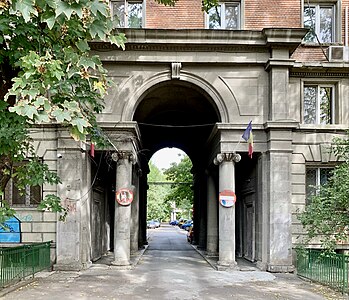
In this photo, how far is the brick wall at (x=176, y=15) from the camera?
17.8 metres

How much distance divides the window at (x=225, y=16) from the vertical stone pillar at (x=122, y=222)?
623 centimetres

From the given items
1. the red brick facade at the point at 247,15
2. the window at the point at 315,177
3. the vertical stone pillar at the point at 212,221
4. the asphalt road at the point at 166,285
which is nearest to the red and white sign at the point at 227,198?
the asphalt road at the point at 166,285

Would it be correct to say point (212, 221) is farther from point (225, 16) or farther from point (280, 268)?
point (225, 16)

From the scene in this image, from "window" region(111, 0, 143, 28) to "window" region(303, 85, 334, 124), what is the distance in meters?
7.24

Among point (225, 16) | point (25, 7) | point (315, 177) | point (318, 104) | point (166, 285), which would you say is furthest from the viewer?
point (225, 16)

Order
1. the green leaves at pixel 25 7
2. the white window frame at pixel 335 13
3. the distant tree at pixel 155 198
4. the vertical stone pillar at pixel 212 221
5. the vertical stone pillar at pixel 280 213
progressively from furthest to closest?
the distant tree at pixel 155 198 < the vertical stone pillar at pixel 212 221 < the white window frame at pixel 335 13 < the vertical stone pillar at pixel 280 213 < the green leaves at pixel 25 7

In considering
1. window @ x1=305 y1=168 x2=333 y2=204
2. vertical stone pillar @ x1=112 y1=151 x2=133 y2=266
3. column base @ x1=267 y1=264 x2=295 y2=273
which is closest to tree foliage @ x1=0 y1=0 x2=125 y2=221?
vertical stone pillar @ x1=112 y1=151 x2=133 y2=266

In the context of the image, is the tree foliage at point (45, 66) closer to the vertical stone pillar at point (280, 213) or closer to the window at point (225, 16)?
the vertical stone pillar at point (280, 213)

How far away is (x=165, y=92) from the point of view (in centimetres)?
2116

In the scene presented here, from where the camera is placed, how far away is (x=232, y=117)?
17266mm

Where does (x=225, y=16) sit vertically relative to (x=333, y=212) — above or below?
above

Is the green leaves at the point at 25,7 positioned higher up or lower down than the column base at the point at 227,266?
higher up

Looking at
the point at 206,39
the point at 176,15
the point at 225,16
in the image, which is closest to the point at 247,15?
the point at 225,16

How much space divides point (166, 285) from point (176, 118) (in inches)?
623
